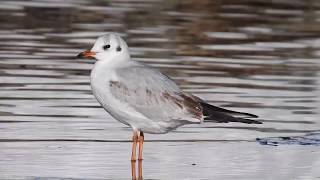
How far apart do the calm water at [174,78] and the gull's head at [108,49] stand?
0.86 meters

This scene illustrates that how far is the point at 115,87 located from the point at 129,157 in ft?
2.38

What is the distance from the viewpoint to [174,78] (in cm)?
1691

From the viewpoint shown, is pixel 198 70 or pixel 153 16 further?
pixel 153 16

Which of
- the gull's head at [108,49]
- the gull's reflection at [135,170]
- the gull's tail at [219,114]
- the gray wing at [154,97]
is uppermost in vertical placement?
the gull's head at [108,49]

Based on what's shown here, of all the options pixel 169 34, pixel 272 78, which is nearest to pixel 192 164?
pixel 272 78

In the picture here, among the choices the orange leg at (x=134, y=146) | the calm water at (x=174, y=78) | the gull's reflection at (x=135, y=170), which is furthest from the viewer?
the orange leg at (x=134, y=146)

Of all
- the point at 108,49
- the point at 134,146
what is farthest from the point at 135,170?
the point at 108,49

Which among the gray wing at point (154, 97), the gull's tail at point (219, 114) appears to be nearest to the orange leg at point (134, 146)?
the gray wing at point (154, 97)

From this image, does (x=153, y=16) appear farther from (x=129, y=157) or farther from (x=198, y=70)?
(x=129, y=157)

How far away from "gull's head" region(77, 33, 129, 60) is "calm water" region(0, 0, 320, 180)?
2.82ft

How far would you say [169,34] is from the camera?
72.0 feet

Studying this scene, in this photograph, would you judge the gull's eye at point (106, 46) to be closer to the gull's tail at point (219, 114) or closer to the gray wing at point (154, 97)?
the gray wing at point (154, 97)

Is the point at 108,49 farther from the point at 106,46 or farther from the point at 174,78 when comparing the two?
the point at 174,78

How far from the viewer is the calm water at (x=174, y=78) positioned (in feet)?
37.0
